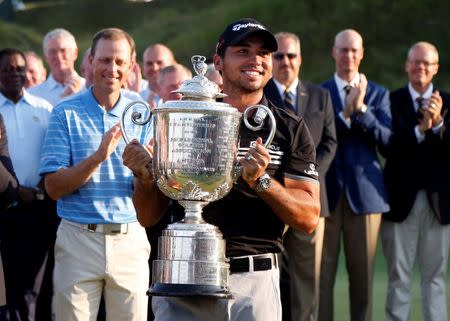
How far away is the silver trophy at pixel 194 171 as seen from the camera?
209 inches

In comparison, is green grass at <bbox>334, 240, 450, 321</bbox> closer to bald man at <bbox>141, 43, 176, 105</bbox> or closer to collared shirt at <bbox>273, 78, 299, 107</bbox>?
collared shirt at <bbox>273, 78, 299, 107</bbox>

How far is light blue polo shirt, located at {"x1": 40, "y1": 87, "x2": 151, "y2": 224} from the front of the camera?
7.81 metres

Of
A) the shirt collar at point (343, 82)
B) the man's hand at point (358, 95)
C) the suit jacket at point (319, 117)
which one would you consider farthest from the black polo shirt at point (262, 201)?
the shirt collar at point (343, 82)

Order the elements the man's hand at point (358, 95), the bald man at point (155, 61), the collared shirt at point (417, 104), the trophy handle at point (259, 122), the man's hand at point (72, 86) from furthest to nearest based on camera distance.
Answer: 1. the bald man at point (155, 61)
2. the collared shirt at point (417, 104)
3. the man's hand at point (72, 86)
4. the man's hand at point (358, 95)
5. the trophy handle at point (259, 122)

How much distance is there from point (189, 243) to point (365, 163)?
5.52m

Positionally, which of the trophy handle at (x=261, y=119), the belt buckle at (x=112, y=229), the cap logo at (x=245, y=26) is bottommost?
the belt buckle at (x=112, y=229)

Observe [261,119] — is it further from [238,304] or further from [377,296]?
[377,296]

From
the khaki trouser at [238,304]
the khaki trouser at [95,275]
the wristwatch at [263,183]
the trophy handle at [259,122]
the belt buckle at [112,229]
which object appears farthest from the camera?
the belt buckle at [112,229]

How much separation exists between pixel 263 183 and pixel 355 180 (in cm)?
515

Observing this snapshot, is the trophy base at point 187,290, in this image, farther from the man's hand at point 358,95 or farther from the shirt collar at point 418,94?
the shirt collar at point 418,94

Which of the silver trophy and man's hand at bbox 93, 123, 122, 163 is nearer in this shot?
the silver trophy

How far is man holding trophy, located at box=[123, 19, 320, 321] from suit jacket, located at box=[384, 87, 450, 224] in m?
4.88

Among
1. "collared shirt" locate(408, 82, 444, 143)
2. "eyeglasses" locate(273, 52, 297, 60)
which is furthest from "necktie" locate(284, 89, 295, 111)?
"collared shirt" locate(408, 82, 444, 143)

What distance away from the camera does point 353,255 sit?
425 inches
